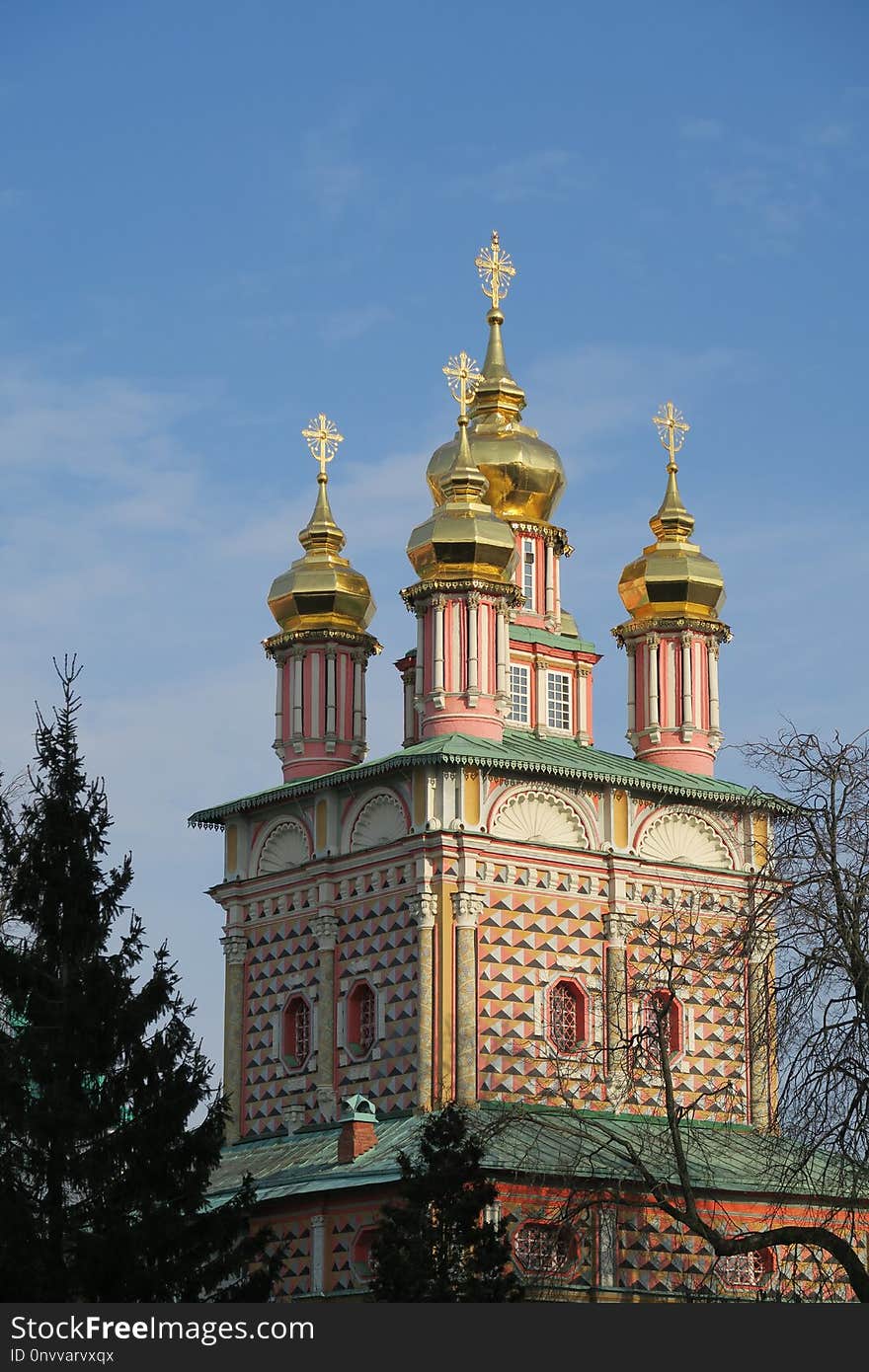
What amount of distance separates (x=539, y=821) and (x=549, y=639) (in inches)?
165

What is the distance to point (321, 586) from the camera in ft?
146

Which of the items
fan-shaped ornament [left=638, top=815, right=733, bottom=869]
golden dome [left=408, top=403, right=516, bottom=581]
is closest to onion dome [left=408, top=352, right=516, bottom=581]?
golden dome [left=408, top=403, right=516, bottom=581]

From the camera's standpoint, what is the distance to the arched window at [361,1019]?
40.6 meters

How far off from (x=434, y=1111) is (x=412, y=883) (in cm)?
332

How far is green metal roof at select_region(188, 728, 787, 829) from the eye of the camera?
39906mm

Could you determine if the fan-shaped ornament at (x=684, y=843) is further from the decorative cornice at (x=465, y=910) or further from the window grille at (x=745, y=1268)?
the window grille at (x=745, y=1268)

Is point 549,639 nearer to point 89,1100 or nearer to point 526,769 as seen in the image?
point 526,769

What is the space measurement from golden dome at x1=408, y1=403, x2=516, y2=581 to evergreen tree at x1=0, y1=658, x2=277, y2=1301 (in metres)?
12.5

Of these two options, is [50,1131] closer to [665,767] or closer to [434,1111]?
[434,1111]

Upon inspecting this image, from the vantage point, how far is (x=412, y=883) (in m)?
40.0

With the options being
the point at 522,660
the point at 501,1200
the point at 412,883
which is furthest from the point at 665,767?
the point at 501,1200

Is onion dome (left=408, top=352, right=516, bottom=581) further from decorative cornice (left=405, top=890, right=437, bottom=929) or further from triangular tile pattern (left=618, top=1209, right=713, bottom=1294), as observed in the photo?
triangular tile pattern (left=618, top=1209, right=713, bottom=1294)

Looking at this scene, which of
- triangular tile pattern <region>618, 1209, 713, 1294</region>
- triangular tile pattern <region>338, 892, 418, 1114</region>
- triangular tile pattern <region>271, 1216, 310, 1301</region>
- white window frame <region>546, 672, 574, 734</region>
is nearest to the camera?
triangular tile pattern <region>618, 1209, 713, 1294</region>

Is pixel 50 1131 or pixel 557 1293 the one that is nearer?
pixel 50 1131
